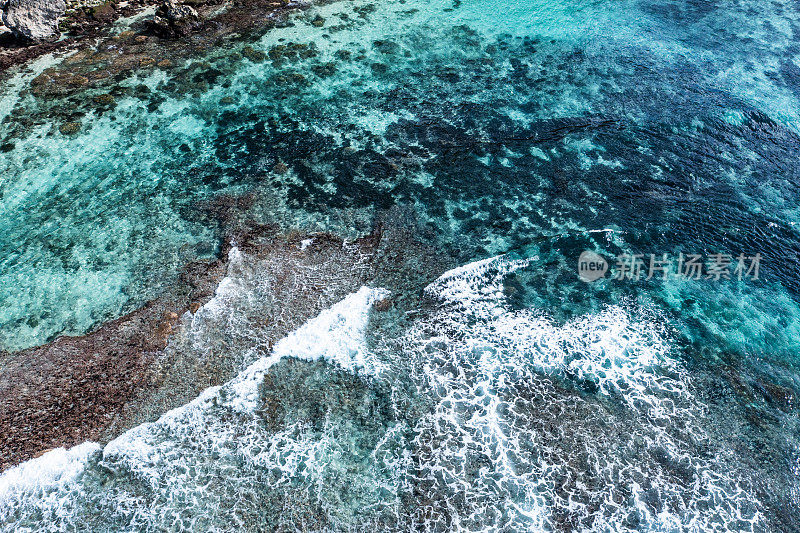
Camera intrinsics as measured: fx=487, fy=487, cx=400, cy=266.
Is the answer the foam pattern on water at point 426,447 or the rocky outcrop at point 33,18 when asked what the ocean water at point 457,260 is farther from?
the rocky outcrop at point 33,18

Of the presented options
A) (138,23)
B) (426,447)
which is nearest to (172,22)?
(138,23)

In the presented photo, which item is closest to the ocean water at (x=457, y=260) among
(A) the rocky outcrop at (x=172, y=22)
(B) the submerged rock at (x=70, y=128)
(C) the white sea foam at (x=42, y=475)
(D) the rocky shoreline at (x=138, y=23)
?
(C) the white sea foam at (x=42, y=475)

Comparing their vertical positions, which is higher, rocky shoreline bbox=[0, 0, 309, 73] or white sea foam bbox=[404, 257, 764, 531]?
rocky shoreline bbox=[0, 0, 309, 73]

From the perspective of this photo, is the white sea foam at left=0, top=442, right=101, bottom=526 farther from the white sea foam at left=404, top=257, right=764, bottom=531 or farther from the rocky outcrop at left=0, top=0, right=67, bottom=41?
the rocky outcrop at left=0, top=0, right=67, bottom=41

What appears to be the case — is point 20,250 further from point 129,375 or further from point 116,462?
point 116,462

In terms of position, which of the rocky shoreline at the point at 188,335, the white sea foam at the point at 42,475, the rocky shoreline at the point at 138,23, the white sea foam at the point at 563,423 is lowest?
the white sea foam at the point at 563,423

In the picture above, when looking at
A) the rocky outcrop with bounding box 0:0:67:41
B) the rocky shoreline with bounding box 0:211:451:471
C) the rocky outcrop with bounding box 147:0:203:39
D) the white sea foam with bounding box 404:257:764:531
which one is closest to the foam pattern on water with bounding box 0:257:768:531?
the white sea foam with bounding box 404:257:764:531

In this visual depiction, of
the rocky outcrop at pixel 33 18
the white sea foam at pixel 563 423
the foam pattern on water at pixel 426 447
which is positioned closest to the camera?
the foam pattern on water at pixel 426 447
